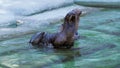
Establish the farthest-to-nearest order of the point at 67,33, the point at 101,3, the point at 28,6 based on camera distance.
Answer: the point at 101,3, the point at 28,6, the point at 67,33

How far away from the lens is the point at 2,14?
6828 millimetres

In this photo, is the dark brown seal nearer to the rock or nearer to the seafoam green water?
the seafoam green water

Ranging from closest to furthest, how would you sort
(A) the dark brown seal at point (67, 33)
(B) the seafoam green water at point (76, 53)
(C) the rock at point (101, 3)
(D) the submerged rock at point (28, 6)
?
(B) the seafoam green water at point (76, 53) < (A) the dark brown seal at point (67, 33) < (D) the submerged rock at point (28, 6) < (C) the rock at point (101, 3)

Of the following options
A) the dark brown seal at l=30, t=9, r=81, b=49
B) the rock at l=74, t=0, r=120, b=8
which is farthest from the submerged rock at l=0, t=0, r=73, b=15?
the dark brown seal at l=30, t=9, r=81, b=49

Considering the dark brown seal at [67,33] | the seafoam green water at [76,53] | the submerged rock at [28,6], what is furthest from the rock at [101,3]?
the dark brown seal at [67,33]

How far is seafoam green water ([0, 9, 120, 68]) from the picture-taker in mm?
4242

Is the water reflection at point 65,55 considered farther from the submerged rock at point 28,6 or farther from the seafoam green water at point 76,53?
the submerged rock at point 28,6

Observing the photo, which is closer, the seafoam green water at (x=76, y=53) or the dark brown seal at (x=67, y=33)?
the seafoam green water at (x=76, y=53)

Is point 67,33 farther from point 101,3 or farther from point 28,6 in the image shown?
point 101,3

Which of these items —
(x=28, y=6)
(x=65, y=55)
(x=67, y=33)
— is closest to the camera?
(x=65, y=55)

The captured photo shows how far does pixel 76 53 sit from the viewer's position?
462 centimetres

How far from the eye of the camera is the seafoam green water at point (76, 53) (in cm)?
424

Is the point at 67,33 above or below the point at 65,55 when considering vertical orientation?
above

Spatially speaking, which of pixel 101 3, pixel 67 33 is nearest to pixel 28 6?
pixel 101 3
